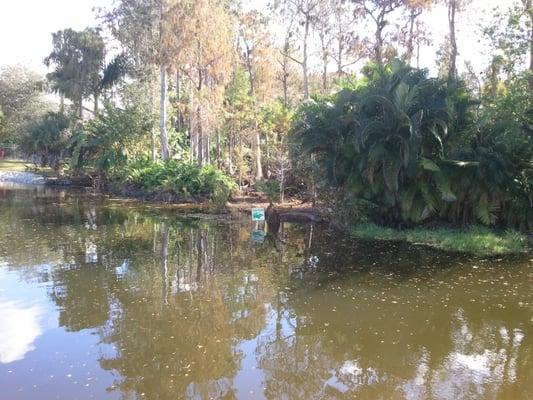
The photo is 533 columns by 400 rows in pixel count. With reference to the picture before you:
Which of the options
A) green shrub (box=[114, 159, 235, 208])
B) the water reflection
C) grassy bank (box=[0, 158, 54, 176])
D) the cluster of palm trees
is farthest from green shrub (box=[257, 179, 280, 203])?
grassy bank (box=[0, 158, 54, 176])

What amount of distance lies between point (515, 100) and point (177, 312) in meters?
10.8

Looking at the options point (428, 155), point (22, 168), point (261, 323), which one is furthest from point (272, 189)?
point (22, 168)

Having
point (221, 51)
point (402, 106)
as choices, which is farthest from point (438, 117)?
point (221, 51)

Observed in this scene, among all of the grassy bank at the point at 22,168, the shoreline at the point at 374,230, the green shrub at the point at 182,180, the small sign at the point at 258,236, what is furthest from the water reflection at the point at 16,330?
the grassy bank at the point at 22,168

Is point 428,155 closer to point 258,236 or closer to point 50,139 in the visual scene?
point 258,236

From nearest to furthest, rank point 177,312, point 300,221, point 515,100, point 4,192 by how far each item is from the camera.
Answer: point 177,312
point 515,100
point 300,221
point 4,192

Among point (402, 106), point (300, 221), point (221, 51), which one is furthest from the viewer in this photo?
point (221, 51)

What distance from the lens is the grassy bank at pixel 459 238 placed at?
1098 centimetres

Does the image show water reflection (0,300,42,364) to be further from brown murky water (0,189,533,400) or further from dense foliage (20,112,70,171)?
dense foliage (20,112,70,171)

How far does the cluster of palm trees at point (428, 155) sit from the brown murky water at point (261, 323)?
78.3 inches

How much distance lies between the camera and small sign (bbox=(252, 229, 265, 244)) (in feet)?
41.4

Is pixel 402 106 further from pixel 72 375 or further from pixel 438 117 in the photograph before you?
pixel 72 375

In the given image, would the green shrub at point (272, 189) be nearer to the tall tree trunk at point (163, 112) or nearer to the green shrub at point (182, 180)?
the green shrub at point (182, 180)

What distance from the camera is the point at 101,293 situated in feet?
25.9
